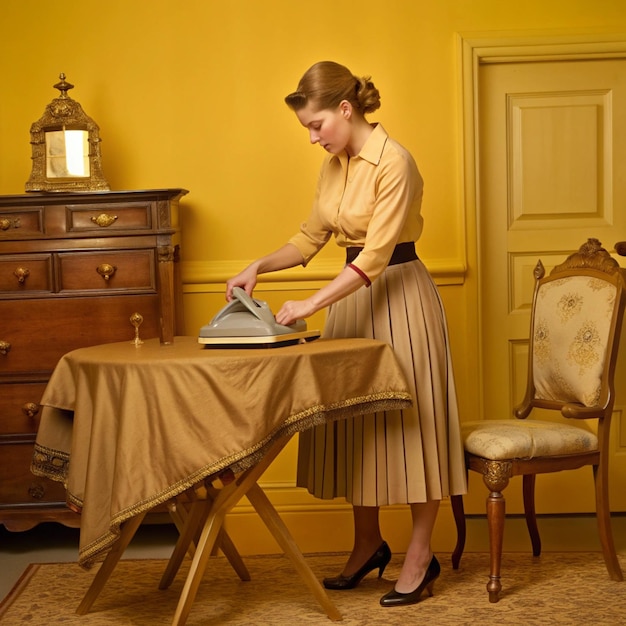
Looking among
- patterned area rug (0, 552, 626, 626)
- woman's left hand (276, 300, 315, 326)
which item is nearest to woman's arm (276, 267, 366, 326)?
woman's left hand (276, 300, 315, 326)

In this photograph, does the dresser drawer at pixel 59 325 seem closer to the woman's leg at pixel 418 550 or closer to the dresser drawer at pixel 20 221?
the dresser drawer at pixel 20 221

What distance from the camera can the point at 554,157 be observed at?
504cm

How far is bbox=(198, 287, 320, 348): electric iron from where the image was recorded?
10.3ft

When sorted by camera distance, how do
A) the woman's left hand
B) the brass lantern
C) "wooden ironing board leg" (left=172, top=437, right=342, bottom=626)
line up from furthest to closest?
the brass lantern, the woman's left hand, "wooden ironing board leg" (left=172, top=437, right=342, bottom=626)

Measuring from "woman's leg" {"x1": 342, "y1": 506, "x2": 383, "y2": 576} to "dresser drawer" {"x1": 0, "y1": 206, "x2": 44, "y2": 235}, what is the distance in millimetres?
2031

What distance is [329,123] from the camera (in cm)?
346

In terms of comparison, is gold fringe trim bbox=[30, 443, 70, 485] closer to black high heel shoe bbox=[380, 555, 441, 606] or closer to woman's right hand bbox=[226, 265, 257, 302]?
woman's right hand bbox=[226, 265, 257, 302]

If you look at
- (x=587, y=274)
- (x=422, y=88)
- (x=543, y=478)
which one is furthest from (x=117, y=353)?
(x=543, y=478)

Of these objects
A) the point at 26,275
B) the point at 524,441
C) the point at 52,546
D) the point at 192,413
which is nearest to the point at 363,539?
the point at 524,441

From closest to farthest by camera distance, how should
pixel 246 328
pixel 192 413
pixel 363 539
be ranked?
pixel 192 413 → pixel 246 328 → pixel 363 539

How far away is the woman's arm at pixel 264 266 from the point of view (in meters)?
3.58

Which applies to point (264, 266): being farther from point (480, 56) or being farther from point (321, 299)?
point (480, 56)

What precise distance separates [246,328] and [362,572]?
129cm

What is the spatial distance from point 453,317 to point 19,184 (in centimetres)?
239
